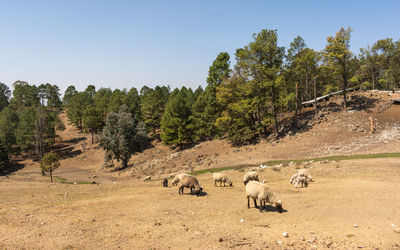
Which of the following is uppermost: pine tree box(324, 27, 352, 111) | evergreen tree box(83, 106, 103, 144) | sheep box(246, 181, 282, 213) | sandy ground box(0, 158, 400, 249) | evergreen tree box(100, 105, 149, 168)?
pine tree box(324, 27, 352, 111)

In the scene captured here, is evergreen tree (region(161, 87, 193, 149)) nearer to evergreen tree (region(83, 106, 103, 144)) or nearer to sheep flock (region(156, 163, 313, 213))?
evergreen tree (region(83, 106, 103, 144))

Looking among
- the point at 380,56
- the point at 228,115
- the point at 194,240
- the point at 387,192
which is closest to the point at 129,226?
the point at 194,240

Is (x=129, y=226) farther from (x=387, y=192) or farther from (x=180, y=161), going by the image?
(x=180, y=161)

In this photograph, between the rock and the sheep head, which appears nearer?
the rock

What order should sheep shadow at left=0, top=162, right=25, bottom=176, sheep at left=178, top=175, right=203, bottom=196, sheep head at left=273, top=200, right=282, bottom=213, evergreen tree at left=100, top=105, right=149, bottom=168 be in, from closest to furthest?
1. sheep head at left=273, top=200, right=282, bottom=213
2. sheep at left=178, top=175, right=203, bottom=196
3. evergreen tree at left=100, top=105, right=149, bottom=168
4. sheep shadow at left=0, top=162, right=25, bottom=176

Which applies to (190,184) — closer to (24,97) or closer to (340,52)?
(340,52)

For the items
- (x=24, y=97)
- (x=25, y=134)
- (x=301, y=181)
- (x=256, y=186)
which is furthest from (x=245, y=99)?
(x=24, y=97)

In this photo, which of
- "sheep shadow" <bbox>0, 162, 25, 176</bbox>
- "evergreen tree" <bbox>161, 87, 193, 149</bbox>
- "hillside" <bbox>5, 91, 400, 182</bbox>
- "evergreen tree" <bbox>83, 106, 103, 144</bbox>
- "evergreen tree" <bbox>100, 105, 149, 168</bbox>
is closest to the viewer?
"hillside" <bbox>5, 91, 400, 182</bbox>

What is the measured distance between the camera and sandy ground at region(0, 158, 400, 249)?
10.1 meters

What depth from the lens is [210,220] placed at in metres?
12.5

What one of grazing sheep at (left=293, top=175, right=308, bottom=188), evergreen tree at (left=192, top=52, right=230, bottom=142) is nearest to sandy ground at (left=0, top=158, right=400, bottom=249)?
grazing sheep at (left=293, top=175, right=308, bottom=188)

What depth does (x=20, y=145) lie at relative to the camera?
67125 millimetres

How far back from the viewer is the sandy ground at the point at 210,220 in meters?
10.1

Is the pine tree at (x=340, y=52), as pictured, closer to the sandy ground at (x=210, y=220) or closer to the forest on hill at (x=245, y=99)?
the forest on hill at (x=245, y=99)
